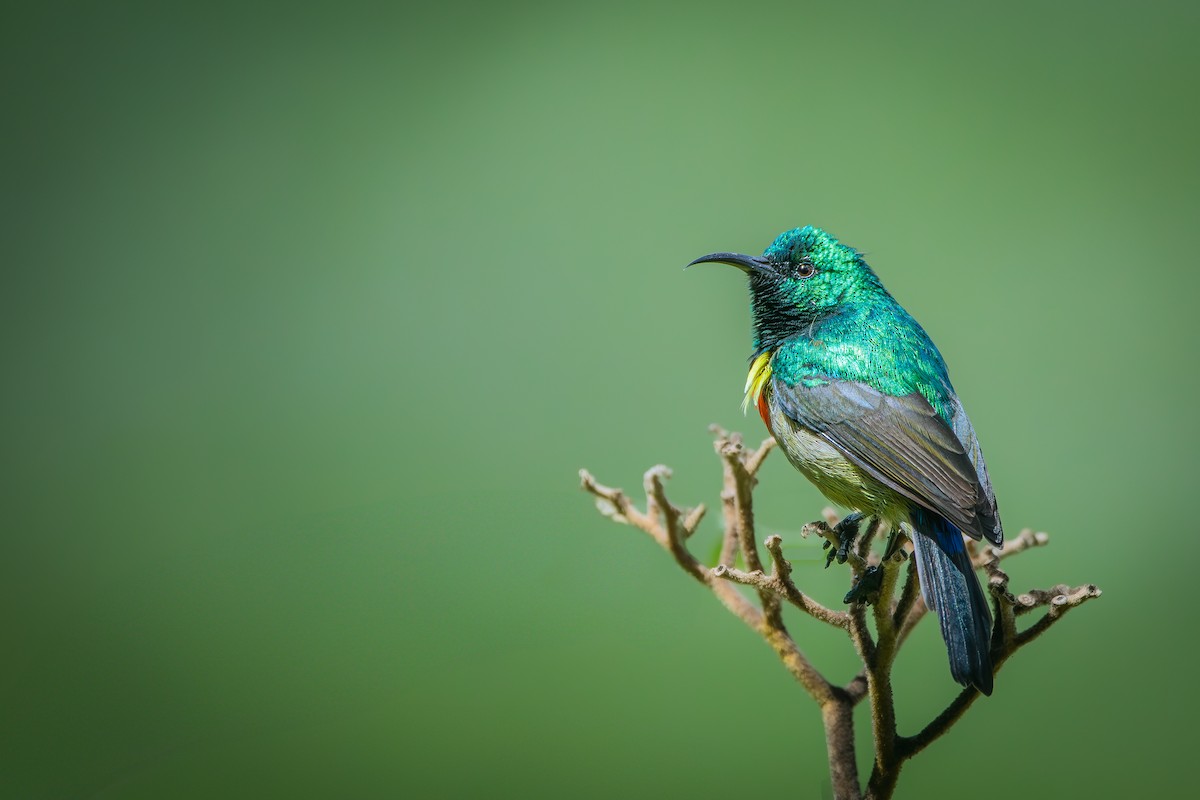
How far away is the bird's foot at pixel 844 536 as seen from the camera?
49.0 inches

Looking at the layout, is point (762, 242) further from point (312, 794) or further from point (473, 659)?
point (312, 794)

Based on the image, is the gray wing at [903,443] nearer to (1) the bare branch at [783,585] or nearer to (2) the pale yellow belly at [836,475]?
(2) the pale yellow belly at [836,475]

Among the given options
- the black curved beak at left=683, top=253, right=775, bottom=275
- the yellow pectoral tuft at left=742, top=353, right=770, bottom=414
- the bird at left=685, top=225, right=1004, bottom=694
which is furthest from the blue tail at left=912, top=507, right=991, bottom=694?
the black curved beak at left=683, top=253, right=775, bottom=275

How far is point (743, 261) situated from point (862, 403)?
25 centimetres

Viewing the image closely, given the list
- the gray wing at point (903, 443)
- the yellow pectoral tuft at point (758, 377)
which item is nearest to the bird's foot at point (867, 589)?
the gray wing at point (903, 443)

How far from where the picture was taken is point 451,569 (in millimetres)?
2363

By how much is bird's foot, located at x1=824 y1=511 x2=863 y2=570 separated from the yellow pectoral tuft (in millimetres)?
205

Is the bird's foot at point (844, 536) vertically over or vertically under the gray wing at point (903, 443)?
under

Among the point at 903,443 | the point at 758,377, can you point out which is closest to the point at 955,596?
the point at 903,443

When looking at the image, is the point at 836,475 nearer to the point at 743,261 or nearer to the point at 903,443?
the point at 903,443

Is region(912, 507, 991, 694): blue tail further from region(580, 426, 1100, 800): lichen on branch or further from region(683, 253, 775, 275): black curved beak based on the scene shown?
region(683, 253, 775, 275): black curved beak

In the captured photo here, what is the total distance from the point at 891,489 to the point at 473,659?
1.33m

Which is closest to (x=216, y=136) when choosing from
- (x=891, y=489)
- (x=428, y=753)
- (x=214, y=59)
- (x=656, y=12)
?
(x=214, y=59)

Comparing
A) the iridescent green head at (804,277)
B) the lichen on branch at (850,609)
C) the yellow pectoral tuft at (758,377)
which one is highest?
the iridescent green head at (804,277)
